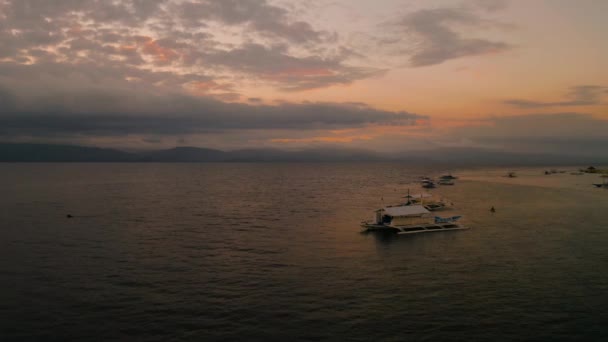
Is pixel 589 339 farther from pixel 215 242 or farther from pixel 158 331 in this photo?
pixel 215 242

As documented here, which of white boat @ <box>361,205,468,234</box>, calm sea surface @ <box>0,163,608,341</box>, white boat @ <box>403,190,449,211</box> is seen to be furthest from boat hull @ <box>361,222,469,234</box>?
white boat @ <box>403,190,449,211</box>

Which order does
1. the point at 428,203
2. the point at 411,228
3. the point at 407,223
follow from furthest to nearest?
the point at 428,203, the point at 407,223, the point at 411,228

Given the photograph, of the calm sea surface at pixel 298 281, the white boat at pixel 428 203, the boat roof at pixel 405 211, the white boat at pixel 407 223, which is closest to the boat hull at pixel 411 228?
the white boat at pixel 407 223

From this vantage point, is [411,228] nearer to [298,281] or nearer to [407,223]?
[407,223]

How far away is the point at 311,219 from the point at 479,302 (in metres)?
49.2

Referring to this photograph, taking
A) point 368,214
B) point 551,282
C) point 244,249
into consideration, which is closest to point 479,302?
point 551,282

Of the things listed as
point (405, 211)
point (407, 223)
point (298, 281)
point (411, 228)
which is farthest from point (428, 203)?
point (298, 281)

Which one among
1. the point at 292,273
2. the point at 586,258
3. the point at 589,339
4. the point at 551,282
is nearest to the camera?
the point at 589,339

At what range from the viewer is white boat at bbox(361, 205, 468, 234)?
67562 mm

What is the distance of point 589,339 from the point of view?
28000 millimetres

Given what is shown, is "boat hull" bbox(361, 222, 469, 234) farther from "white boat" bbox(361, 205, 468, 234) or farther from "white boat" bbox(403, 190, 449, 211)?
"white boat" bbox(403, 190, 449, 211)

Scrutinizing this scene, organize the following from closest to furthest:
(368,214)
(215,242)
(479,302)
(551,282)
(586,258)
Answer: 1. (479,302)
2. (551,282)
3. (586,258)
4. (215,242)
5. (368,214)

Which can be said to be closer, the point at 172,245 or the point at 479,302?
the point at 479,302

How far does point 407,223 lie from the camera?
69.3 m
